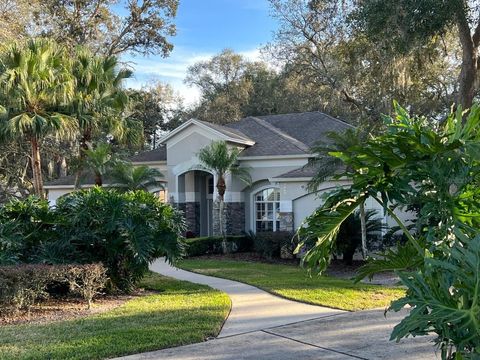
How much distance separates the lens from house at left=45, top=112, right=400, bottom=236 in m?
22.7

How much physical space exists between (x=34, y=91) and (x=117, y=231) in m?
8.00

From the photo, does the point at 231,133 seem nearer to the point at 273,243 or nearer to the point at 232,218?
the point at 232,218

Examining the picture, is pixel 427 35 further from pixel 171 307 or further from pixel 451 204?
pixel 451 204

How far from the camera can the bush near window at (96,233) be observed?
35.5ft

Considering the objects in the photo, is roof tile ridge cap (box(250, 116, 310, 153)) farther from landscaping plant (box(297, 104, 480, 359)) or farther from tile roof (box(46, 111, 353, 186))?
landscaping plant (box(297, 104, 480, 359))

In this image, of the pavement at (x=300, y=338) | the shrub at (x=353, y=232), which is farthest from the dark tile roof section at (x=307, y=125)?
the pavement at (x=300, y=338)

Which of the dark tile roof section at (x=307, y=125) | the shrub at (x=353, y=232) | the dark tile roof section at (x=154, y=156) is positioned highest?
the dark tile roof section at (x=307, y=125)

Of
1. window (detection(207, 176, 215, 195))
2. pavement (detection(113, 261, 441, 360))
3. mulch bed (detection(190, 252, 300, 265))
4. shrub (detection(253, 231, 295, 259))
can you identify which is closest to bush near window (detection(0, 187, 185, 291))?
pavement (detection(113, 261, 441, 360))

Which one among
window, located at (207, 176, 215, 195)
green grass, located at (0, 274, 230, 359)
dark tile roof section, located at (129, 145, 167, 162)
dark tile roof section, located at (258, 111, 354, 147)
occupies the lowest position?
green grass, located at (0, 274, 230, 359)

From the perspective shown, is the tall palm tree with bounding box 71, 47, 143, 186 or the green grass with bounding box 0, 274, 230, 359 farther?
the tall palm tree with bounding box 71, 47, 143, 186

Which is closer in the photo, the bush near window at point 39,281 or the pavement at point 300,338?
the pavement at point 300,338

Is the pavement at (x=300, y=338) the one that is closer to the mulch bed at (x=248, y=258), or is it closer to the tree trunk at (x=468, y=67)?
the tree trunk at (x=468, y=67)

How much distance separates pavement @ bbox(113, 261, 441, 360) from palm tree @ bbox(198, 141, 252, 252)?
1166 centimetres

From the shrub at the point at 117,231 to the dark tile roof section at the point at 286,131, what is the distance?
38.2 ft
